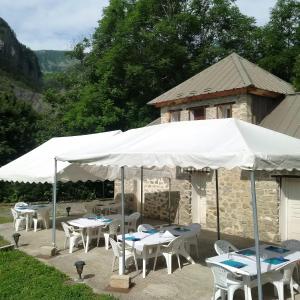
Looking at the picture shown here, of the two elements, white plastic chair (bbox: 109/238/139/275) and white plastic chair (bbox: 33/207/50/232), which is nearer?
white plastic chair (bbox: 109/238/139/275)

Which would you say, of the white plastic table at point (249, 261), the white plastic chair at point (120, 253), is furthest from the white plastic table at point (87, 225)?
the white plastic table at point (249, 261)

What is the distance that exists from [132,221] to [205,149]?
5.89m

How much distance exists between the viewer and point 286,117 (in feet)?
44.1

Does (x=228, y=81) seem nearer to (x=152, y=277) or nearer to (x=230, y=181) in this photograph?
(x=230, y=181)

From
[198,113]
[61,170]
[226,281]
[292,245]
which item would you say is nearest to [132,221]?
[61,170]

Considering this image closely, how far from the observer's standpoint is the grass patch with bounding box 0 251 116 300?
684 cm

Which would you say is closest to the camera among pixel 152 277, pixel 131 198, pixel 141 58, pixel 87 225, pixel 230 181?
pixel 152 277

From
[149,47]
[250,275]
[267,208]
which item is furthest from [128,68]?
[250,275]

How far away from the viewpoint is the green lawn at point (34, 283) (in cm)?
684

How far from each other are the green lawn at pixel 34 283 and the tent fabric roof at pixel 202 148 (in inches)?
91.9

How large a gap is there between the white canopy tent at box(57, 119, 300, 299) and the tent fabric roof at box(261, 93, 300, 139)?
571 cm

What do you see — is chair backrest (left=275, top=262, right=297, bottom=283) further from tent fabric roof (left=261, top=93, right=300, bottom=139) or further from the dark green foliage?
the dark green foliage

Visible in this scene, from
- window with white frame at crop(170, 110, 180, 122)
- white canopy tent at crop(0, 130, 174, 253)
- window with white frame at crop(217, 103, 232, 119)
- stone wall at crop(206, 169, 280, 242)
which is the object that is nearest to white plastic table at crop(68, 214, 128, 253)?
white canopy tent at crop(0, 130, 174, 253)

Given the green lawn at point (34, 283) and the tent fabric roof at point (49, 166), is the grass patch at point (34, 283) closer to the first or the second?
the green lawn at point (34, 283)
